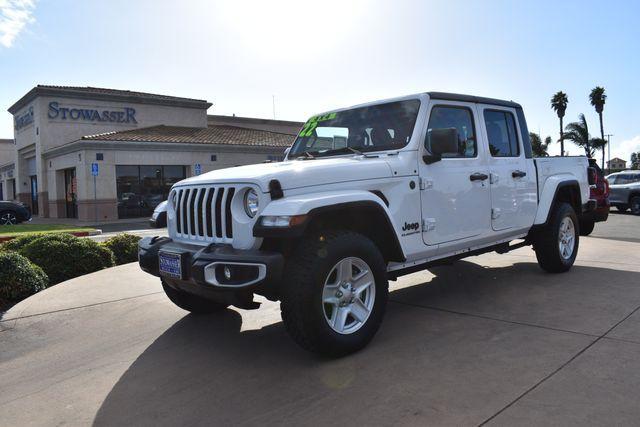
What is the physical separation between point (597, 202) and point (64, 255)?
756 cm

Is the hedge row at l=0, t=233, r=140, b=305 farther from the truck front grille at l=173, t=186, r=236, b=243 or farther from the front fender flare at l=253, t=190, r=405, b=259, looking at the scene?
the front fender flare at l=253, t=190, r=405, b=259

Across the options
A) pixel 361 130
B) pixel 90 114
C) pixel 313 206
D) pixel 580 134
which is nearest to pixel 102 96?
pixel 90 114

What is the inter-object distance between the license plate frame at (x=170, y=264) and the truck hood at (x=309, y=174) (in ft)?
1.96

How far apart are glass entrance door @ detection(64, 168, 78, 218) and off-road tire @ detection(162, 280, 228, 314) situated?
23.3 meters

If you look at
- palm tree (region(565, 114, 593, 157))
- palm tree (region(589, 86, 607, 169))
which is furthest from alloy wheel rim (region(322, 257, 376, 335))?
palm tree (region(589, 86, 607, 169))

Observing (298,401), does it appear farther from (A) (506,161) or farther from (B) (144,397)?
(A) (506,161)

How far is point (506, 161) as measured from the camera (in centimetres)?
521

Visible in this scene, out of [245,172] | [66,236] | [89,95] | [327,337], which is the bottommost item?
[327,337]

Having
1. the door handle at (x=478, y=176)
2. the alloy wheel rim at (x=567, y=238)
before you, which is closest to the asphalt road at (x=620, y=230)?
the alloy wheel rim at (x=567, y=238)

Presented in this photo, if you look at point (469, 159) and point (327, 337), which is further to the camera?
point (469, 159)

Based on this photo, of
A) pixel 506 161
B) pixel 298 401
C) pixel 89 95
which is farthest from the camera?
pixel 89 95

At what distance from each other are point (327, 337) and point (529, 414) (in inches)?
50.3

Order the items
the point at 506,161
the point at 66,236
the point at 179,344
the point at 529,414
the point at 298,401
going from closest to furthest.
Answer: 1. the point at 529,414
2. the point at 298,401
3. the point at 179,344
4. the point at 506,161
5. the point at 66,236

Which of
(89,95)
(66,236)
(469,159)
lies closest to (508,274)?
(469,159)
